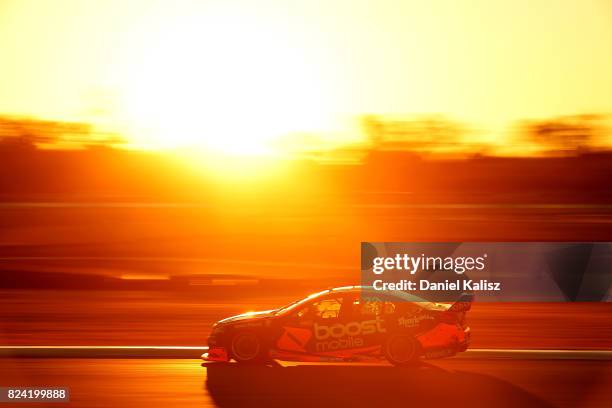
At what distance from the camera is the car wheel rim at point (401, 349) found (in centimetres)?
860

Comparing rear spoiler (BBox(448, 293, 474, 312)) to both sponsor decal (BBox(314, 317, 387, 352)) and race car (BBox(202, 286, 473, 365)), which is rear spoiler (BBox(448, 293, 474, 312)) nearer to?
race car (BBox(202, 286, 473, 365))

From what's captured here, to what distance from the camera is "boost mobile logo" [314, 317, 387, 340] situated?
856 centimetres

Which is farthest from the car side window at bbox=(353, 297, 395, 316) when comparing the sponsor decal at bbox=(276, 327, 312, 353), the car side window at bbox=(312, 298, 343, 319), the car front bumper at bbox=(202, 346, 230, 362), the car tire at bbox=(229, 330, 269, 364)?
the car front bumper at bbox=(202, 346, 230, 362)

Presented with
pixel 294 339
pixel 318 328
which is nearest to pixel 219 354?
pixel 294 339

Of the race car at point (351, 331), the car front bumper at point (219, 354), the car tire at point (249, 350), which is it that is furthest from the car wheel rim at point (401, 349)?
the car front bumper at point (219, 354)

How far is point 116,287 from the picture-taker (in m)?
18.6

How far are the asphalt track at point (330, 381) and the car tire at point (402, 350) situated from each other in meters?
0.13

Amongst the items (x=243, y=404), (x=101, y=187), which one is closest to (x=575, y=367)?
(x=243, y=404)

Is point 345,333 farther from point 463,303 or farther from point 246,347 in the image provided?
point 463,303

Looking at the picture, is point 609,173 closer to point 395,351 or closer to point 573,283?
point 573,283

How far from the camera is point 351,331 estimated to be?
8.56 m

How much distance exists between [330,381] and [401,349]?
111cm

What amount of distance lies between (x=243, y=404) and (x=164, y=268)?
16.5 metres

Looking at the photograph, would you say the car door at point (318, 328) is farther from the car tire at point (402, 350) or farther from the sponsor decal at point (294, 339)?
the car tire at point (402, 350)
